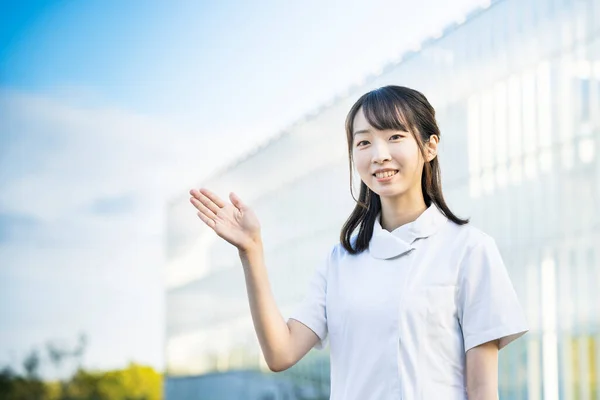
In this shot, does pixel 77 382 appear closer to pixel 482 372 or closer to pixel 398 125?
pixel 398 125

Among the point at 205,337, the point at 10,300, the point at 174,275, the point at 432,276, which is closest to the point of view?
the point at 432,276

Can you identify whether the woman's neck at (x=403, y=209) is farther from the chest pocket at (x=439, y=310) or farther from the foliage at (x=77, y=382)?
the foliage at (x=77, y=382)

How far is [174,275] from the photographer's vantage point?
963 inches

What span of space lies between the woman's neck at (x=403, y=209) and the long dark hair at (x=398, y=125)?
0.11 feet

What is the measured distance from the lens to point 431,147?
2283mm

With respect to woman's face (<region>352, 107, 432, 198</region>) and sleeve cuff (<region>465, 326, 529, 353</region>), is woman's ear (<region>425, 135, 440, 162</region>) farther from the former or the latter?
sleeve cuff (<region>465, 326, 529, 353</region>)

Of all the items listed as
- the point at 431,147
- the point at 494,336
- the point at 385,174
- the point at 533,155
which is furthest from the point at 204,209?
the point at 533,155

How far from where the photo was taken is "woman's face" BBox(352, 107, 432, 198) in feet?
7.22

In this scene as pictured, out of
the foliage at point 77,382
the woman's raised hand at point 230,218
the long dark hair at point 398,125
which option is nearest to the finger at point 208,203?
the woman's raised hand at point 230,218

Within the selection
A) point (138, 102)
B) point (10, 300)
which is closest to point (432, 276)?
point (138, 102)

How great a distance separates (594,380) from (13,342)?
80.3 feet

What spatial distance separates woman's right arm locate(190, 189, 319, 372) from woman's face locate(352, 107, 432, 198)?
0.90ft

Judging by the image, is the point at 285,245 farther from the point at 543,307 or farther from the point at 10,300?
the point at 10,300

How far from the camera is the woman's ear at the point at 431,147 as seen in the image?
2.26 meters
